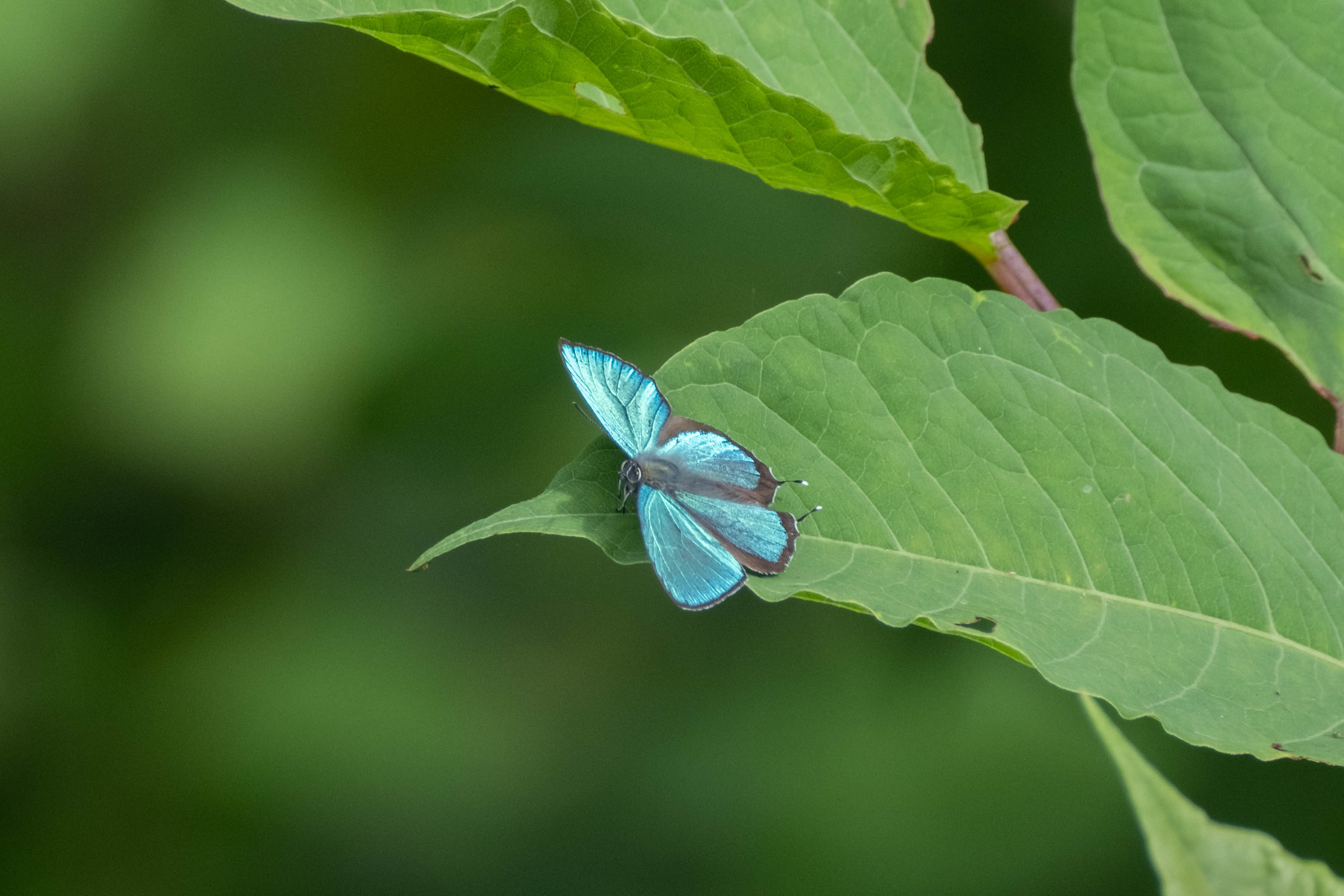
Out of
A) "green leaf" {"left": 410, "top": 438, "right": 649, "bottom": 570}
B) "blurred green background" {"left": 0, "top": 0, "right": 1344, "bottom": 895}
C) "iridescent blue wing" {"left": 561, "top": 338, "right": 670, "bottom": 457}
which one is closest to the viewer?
"green leaf" {"left": 410, "top": 438, "right": 649, "bottom": 570}

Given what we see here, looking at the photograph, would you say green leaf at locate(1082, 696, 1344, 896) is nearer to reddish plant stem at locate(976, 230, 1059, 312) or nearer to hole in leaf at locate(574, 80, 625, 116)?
reddish plant stem at locate(976, 230, 1059, 312)

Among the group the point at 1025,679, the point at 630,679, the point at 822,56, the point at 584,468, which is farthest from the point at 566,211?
the point at 584,468

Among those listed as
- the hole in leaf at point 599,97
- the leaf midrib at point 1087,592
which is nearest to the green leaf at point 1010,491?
the leaf midrib at point 1087,592

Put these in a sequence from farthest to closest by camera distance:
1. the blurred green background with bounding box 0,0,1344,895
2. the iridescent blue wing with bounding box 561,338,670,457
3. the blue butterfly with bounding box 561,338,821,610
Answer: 1. the blurred green background with bounding box 0,0,1344,895
2. the iridescent blue wing with bounding box 561,338,670,457
3. the blue butterfly with bounding box 561,338,821,610

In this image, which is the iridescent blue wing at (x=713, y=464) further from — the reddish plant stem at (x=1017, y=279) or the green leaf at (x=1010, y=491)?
the reddish plant stem at (x=1017, y=279)

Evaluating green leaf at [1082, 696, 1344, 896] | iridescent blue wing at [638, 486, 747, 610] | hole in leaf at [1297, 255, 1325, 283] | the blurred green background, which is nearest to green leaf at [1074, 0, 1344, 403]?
hole in leaf at [1297, 255, 1325, 283]

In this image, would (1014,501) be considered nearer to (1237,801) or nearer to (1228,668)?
(1228,668)

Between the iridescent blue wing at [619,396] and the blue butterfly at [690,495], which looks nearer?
the blue butterfly at [690,495]
